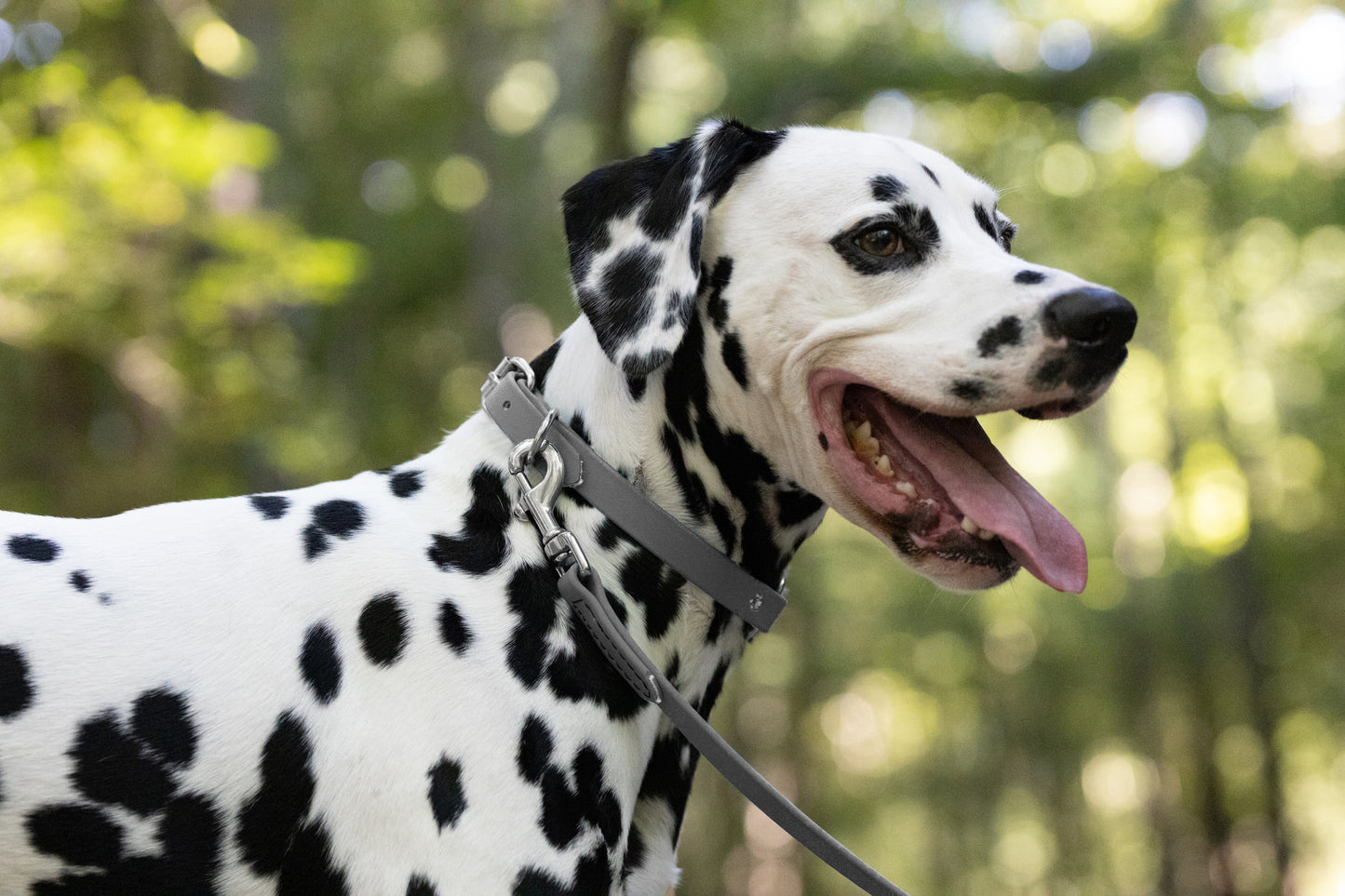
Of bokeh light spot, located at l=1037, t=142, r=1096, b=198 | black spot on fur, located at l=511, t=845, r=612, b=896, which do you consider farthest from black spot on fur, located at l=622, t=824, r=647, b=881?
bokeh light spot, located at l=1037, t=142, r=1096, b=198

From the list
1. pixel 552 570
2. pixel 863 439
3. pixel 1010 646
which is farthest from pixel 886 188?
pixel 1010 646

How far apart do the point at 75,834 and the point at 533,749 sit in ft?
2.89

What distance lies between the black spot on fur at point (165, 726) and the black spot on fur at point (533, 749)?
643 millimetres

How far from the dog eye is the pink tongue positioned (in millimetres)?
377

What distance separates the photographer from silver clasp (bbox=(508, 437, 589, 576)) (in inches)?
91.0

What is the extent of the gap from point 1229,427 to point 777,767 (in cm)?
1133

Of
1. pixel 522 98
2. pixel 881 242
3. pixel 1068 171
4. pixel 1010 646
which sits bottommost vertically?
pixel 1010 646

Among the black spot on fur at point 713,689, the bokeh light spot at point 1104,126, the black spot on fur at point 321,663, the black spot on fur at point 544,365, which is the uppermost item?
the black spot on fur at point 544,365

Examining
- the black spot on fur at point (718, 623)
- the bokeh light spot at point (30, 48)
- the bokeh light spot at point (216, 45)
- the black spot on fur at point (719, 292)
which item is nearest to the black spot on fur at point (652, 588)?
the black spot on fur at point (718, 623)

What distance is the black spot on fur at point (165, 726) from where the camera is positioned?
6.91 ft

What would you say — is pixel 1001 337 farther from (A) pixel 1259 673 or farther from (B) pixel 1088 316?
(A) pixel 1259 673

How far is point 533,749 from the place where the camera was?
2189 millimetres

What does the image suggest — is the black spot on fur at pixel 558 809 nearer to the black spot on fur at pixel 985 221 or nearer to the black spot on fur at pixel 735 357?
the black spot on fur at pixel 735 357

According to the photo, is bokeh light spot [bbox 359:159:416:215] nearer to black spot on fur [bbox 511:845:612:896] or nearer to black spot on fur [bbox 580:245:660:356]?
black spot on fur [bbox 580:245:660:356]
